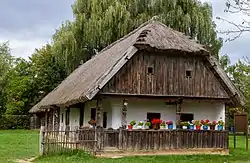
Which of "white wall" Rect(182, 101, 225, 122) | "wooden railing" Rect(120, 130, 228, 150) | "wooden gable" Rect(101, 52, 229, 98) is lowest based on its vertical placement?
"wooden railing" Rect(120, 130, 228, 150)

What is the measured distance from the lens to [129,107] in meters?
19.9

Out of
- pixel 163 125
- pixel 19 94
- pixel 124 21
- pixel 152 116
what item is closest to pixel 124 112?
pixel 163 125

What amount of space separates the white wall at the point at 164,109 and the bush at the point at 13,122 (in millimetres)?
28920

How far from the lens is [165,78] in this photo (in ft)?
64.7

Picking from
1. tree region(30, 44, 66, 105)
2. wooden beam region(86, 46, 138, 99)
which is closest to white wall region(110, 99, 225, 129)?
wooden beam region(86, 46, 138, 99)

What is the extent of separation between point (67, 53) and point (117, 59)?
17.3 m

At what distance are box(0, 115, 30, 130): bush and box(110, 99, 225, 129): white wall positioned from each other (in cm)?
2892

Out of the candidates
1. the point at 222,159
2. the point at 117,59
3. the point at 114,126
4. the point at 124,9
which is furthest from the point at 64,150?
the point at 124,9

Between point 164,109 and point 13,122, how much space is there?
1141 inches

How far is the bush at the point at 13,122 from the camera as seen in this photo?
151 ft

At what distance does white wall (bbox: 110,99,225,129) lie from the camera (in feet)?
63.5

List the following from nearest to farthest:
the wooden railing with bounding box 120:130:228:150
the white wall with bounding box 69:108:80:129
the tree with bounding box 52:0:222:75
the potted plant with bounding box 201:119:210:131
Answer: the wooden railing with bounding box 120:130:228:150 → the potted plant with bounding box 201:119:210:131 → the white wall with bounding box 69:108:80:129 → the tree with bounding box 52:0:222:75

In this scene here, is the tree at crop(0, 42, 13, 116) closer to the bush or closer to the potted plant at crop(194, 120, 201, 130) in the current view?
the bush

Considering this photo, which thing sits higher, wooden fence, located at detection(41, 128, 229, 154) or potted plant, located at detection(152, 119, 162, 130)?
potted plant, located at detection(152, 119, 162, 130)
